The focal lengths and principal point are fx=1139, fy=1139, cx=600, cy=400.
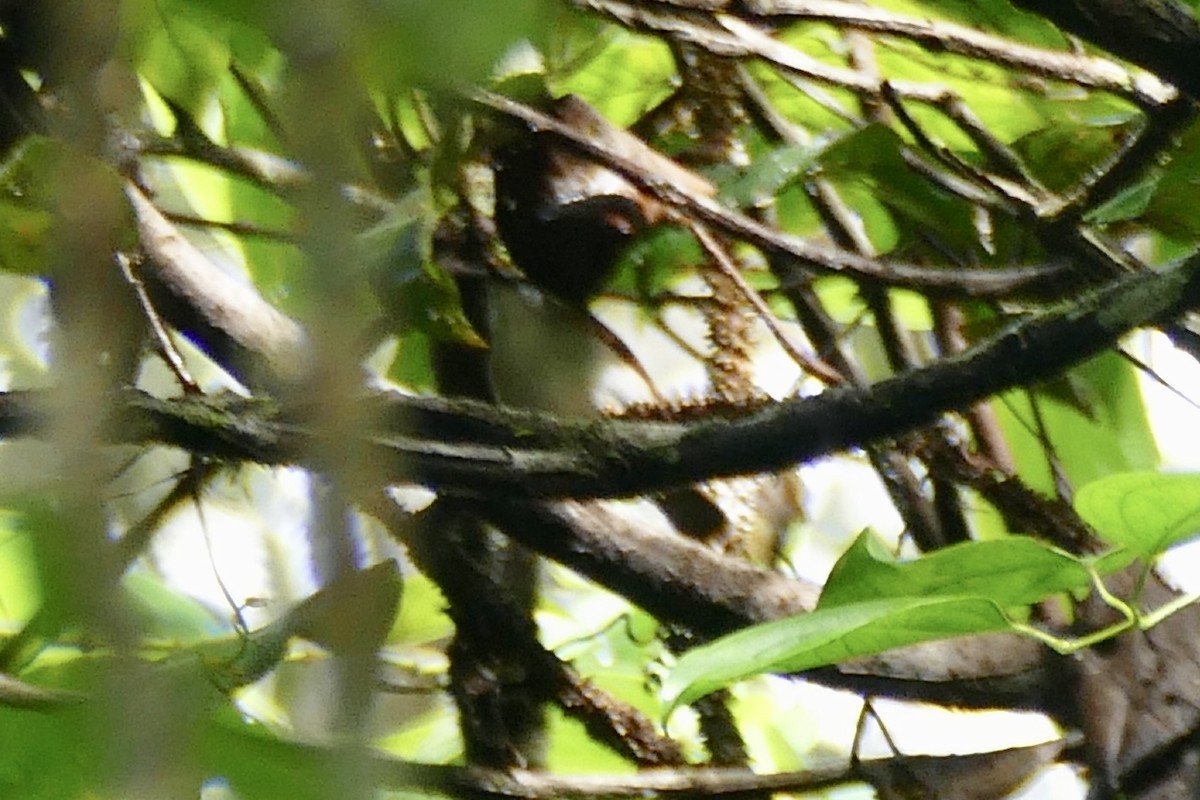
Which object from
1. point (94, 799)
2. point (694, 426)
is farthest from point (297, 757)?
point (694, 426)

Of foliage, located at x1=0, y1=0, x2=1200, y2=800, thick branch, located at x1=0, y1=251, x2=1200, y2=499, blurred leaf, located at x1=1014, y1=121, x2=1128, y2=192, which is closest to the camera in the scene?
foliage, located at x1=0, y1=0, x2=1200, y2=800

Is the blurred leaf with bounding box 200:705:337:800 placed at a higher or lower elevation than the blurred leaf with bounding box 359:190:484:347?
lower

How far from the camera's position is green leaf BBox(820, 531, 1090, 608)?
0.32 metres

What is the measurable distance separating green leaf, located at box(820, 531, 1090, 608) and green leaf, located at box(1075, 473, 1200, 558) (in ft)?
0.05

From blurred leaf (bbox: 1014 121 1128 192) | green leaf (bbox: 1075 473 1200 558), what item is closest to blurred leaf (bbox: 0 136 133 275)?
green leaf (bbox: 1075 473 1200 558)

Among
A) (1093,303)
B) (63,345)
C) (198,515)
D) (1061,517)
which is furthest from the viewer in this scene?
(1061,517)

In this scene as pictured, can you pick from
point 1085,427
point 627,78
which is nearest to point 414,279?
point 627,78

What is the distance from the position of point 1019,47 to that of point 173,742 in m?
0.47

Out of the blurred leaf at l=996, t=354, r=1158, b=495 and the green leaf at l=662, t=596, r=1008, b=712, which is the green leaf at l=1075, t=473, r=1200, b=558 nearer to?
the green leaf at l=662, t=596, r=1008, b=712

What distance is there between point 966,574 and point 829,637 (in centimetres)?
7

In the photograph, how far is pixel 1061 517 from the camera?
499 mm

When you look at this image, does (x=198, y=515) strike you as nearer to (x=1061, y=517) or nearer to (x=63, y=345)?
(x=63, y=345)

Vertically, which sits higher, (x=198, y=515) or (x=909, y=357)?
(x=909, y=357)

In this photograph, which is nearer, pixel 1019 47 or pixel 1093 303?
pixel 1093 303
